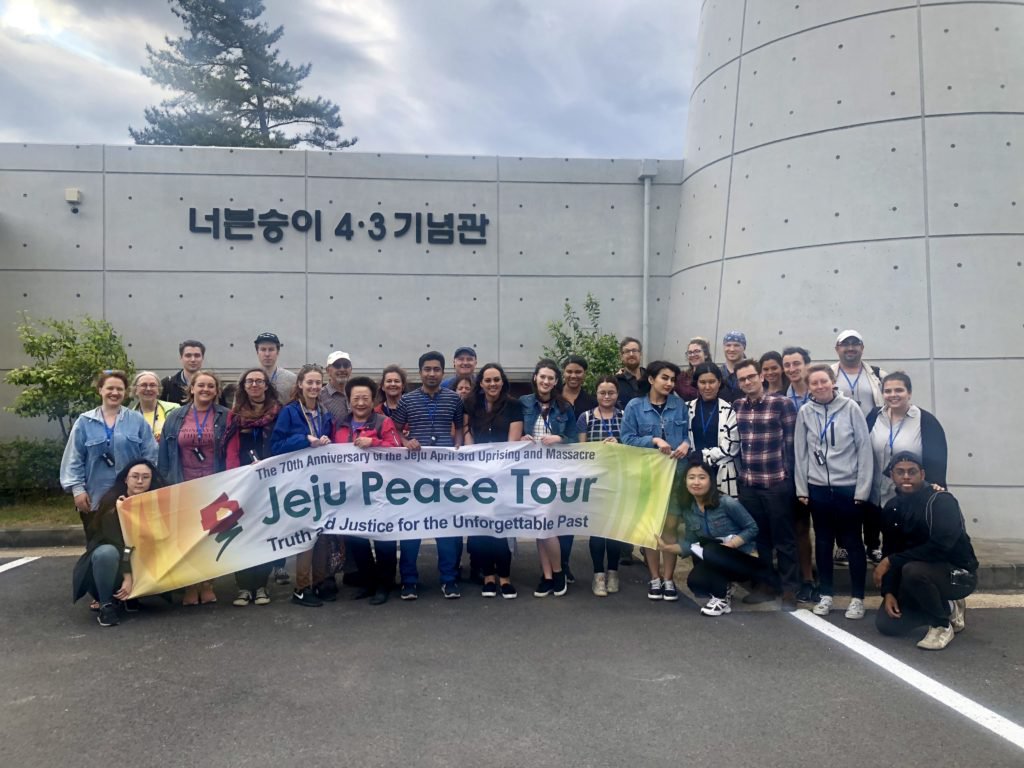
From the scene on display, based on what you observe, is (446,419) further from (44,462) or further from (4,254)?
(4,254)

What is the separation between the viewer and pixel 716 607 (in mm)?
5480

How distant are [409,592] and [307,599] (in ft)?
2.60

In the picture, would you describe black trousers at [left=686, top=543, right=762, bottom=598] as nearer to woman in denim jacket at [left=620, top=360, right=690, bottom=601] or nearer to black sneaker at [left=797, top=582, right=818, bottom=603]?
woman in denim jacket at [left=620, top=360, right=690, bottom=601]

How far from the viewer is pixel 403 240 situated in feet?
38.1

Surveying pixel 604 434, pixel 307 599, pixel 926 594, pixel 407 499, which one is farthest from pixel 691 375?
pixel 307 599

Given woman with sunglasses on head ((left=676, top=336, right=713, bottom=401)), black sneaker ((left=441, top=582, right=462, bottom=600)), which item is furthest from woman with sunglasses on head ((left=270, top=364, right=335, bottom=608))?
woman with sunglasses on head ((left=676, top=336, right=713, bottom=401))

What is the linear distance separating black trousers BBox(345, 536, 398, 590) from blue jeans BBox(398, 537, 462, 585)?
0.32ft

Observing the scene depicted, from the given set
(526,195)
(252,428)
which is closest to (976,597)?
(252,428)

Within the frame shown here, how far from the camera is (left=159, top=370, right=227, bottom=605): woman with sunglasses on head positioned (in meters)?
5.76

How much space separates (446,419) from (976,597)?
4.66 m

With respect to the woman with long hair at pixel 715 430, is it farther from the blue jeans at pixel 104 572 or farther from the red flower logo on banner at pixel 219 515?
the blue jeans at pixel 104 572

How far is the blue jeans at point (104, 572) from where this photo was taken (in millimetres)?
5305

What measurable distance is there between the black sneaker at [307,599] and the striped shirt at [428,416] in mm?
1456

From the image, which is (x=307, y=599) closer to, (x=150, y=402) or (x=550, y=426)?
(x=150, y=402)
